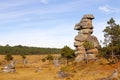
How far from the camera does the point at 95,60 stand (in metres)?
89.2

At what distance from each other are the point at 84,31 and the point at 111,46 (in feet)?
81.0

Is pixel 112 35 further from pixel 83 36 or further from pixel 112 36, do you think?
pixel 83 36

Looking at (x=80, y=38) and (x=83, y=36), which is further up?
(x=83, y=36)

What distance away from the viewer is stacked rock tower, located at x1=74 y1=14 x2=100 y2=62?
95188 mm

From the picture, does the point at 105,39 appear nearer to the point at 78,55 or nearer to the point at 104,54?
the point at 104,54

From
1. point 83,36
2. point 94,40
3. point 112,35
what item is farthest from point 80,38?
point 112,35

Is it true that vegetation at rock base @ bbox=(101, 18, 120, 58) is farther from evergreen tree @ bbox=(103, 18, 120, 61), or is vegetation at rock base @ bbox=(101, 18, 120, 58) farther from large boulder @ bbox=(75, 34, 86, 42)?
large boulder @ bbox=(75, 34, 86, 42)

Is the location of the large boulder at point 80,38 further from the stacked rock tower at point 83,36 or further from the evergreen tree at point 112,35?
Answer: the evergreen tree at point 112,35

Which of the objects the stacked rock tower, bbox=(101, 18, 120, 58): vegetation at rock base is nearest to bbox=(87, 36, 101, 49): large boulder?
the stacked rock tower

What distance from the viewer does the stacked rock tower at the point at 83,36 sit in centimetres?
9519

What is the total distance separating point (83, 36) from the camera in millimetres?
96625

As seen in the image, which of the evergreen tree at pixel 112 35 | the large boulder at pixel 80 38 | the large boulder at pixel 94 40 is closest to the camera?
the evergreen tree at pixel 112 35

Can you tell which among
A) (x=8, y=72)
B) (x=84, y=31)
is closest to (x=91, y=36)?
(x=84, y=31)

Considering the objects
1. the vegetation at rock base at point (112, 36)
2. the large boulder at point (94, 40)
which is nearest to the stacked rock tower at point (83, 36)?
the large boulder at point (94, 40)
